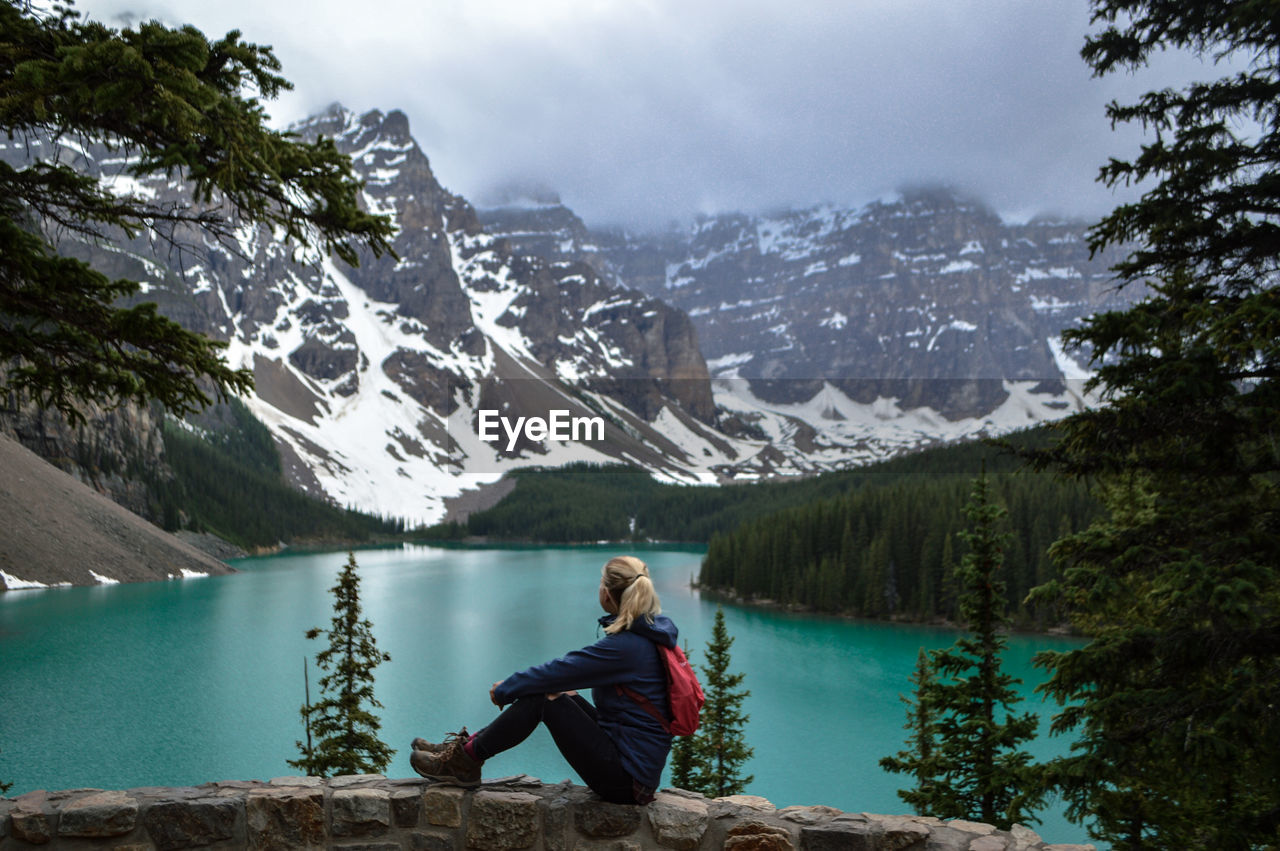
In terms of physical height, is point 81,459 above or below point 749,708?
above

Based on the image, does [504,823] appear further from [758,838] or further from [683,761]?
[683,761]

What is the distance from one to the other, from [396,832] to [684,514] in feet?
452

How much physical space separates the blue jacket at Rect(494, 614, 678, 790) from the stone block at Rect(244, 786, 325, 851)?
1.28 m

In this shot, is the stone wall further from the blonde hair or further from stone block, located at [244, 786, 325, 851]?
the blonde hair

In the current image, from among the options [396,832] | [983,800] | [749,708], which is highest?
[396,832]

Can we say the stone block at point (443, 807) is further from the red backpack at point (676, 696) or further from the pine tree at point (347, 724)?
the pine tree at point (347, 724)

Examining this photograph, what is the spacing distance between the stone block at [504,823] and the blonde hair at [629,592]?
1.06 metres

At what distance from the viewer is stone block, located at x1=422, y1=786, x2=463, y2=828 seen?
4.60 m

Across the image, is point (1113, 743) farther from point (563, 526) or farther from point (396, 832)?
point (563, 526)

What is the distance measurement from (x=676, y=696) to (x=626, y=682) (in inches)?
10.4

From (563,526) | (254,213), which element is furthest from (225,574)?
(254,213)

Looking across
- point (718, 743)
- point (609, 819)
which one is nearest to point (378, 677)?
point (718, 743)

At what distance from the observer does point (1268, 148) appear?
6734mm

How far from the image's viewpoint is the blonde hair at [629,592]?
4.33 m
